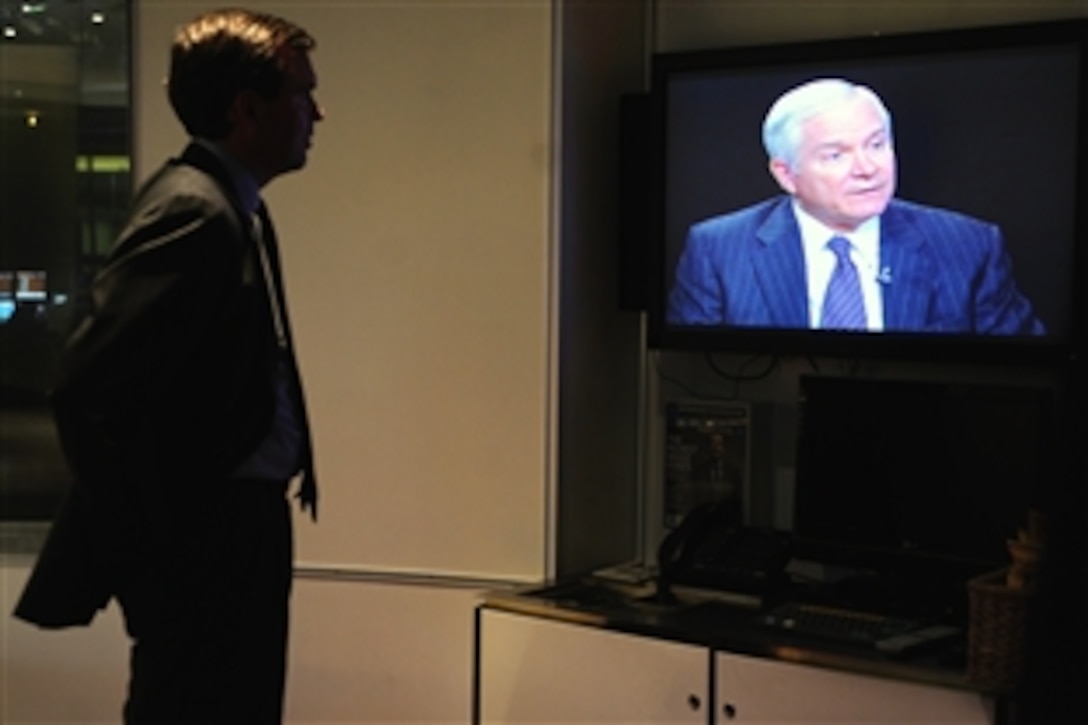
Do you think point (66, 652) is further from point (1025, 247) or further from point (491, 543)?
point (1025, 247)

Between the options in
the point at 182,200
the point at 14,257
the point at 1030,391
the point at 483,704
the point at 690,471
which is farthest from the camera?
the point at 14,257

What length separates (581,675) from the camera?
3180 millimetres

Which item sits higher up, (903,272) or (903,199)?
(903,199)

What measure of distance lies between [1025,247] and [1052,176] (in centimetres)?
16

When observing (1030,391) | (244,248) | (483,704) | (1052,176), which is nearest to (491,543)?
(483,704)

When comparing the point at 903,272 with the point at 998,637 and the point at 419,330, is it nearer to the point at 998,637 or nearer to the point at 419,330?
the point at 998,637

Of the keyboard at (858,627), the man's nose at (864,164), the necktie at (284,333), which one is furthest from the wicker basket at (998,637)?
the necktie at (284,333)

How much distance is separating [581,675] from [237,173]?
62.0 inches

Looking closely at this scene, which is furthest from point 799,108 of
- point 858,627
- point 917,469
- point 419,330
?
point 858,627

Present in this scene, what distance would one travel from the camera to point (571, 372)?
3.53 m

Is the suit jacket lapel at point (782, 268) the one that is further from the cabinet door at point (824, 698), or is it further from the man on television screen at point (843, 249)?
the cabinet door at point (824, 698)

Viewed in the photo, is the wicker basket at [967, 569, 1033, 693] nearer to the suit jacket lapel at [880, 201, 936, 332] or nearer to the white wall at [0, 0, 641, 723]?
the suit jacket lapel at [880, 201, 936, 332]

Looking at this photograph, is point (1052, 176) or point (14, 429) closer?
point (1052, 176)

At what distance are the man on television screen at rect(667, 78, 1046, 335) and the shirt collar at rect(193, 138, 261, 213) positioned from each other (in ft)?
5.38
